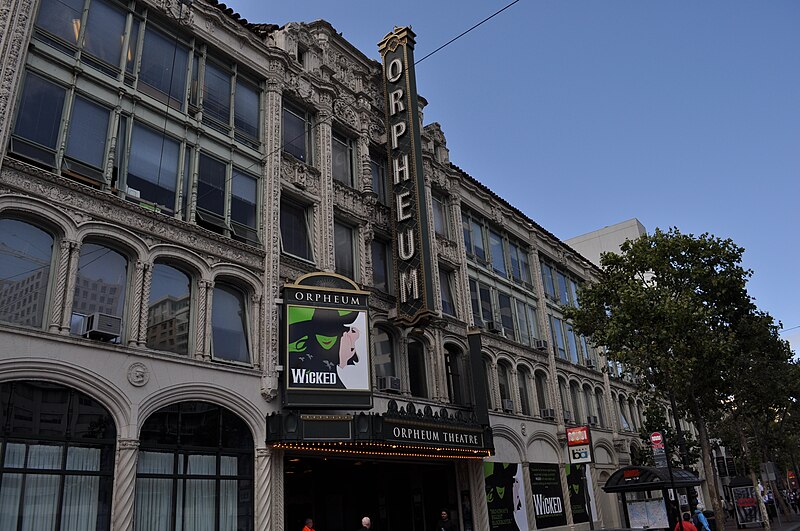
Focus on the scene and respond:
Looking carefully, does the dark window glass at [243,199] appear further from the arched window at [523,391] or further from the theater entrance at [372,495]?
the arched window at [523,391]

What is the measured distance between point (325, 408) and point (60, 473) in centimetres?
721

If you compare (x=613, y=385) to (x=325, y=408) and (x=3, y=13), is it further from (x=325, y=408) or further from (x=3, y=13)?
(x=3, y=13)

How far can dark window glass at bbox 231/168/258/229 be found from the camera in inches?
779

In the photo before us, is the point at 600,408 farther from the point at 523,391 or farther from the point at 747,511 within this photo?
the point at 523,391

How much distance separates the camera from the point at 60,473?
13469mm

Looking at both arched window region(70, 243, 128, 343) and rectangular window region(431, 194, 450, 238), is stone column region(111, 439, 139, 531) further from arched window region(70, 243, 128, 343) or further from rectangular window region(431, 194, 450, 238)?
rectangular window region(431, 194, 450, 238)

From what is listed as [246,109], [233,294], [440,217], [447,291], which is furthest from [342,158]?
[233,294]

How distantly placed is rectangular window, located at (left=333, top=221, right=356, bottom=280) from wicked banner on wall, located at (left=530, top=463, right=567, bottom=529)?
13.8 metres

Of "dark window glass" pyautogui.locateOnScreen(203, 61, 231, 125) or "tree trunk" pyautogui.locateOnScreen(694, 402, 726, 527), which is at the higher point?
"dark window glass" pyautogui.locateOnScreen(203, 61, 231, 125)

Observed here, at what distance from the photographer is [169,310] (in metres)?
17.0

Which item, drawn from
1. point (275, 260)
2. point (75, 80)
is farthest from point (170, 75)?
point (275, 260)

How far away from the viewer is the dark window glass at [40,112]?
15172mm

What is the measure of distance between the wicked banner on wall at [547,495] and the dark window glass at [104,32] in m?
24.3

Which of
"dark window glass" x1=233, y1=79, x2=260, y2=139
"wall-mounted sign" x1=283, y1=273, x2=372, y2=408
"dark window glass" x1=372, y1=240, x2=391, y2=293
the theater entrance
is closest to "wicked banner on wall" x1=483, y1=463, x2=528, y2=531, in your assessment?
the theater entrance
